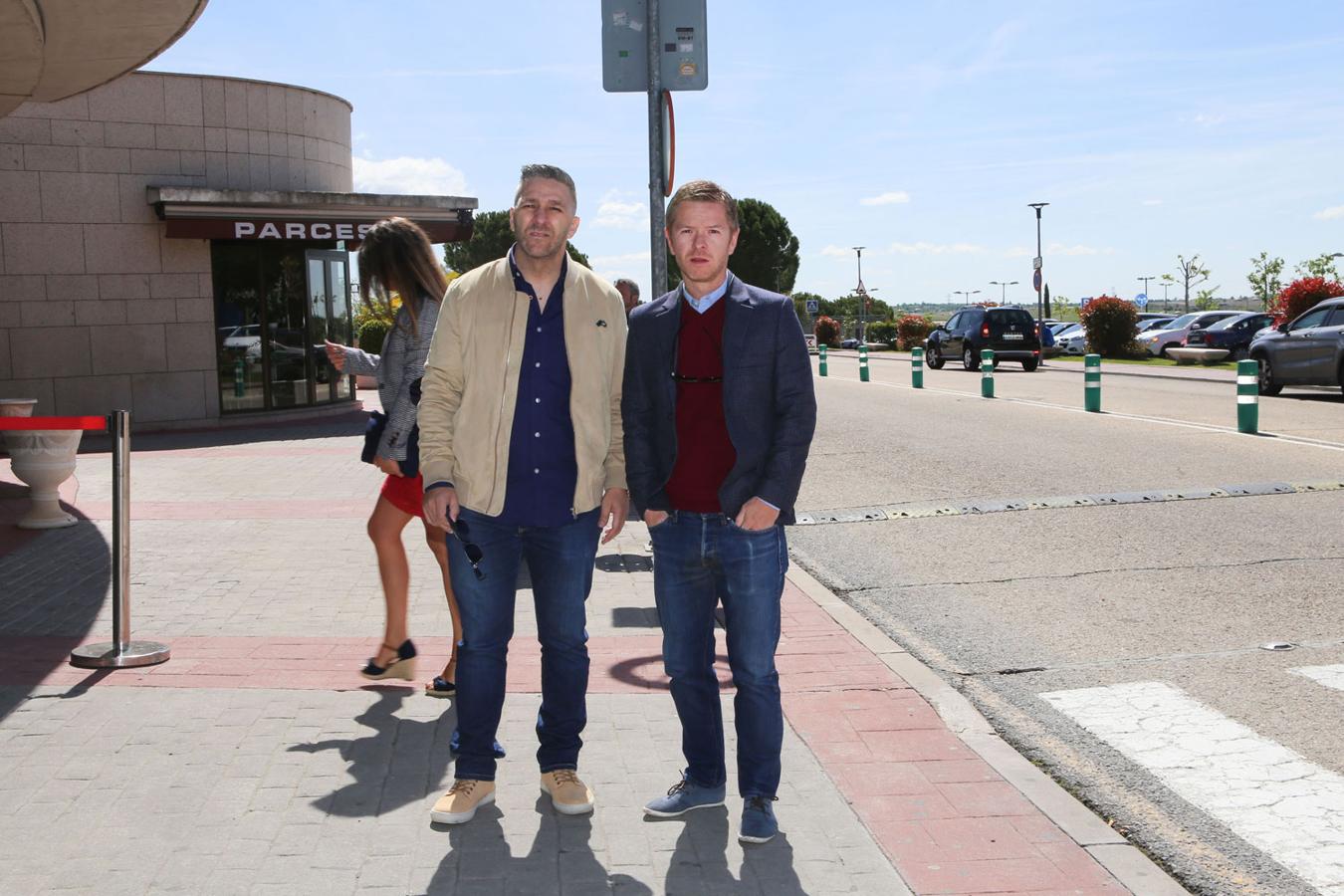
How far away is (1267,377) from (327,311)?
48.6 feet

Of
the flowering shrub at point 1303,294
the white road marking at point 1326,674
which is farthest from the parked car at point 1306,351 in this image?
the white road marking at point 1326,674

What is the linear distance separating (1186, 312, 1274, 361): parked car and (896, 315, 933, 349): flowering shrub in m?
18.6

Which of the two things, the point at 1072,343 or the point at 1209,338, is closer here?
the point at 1209,338

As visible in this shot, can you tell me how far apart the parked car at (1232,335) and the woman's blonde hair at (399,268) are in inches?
1380

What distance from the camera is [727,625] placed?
3.84 meters

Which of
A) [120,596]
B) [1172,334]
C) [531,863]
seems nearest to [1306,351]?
[120,596]

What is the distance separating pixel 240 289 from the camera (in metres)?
19.7

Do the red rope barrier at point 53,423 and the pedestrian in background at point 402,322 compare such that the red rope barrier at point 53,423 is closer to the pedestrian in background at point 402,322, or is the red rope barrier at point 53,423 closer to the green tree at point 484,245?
the pedestrian in background at point 402,322

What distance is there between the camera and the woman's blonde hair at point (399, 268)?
492cm

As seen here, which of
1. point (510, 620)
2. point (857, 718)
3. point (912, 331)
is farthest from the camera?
point (912, 331)

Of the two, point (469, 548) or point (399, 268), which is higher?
point (399, 268)

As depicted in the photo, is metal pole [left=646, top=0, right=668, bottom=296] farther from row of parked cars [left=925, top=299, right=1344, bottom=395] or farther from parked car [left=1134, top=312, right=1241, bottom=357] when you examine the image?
parked car [left=1134, top=312, right=1241, bottom=357]

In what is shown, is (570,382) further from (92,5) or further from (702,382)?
(92,5)

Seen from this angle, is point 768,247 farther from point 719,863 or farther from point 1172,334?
point 719,863
